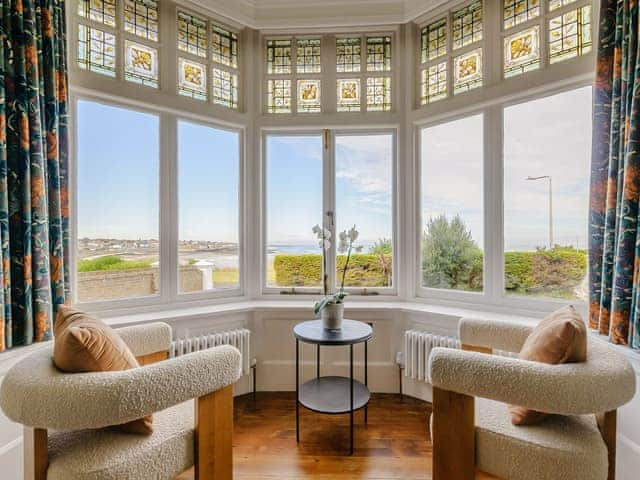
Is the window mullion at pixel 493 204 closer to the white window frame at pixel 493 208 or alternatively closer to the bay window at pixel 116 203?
the white window frame at pixel 493 208

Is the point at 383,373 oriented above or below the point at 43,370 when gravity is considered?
below

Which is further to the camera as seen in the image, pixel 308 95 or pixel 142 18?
pixel 308 95

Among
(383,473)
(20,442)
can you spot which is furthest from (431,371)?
(20,442)

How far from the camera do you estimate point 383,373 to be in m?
2.39

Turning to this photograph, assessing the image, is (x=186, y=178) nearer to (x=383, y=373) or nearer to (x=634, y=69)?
(x=383, y=373)

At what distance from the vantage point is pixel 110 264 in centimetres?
212

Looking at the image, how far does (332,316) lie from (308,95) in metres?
1.79

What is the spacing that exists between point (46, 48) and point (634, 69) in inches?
111

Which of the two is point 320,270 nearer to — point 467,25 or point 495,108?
point 495,108

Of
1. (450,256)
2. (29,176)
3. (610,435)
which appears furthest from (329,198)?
(610,435)

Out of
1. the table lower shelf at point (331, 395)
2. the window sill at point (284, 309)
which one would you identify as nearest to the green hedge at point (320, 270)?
the window sill at point (284, 309)

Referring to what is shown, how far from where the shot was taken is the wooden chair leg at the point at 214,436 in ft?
3.62

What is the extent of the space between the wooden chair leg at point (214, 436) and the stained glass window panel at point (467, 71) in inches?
96.7

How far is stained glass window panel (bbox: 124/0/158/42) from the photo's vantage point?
85.8 inches
